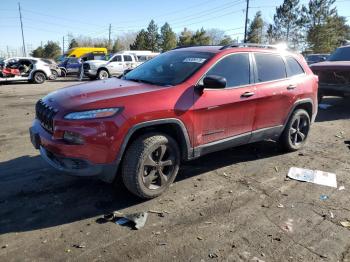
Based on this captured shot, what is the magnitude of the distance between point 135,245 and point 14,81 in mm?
20073

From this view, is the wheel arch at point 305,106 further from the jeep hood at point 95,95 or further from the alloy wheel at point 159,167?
the jeep hood at point 95,95

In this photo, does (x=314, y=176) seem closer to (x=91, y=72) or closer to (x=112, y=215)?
(x=112, y=215)

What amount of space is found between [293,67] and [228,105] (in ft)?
6.37

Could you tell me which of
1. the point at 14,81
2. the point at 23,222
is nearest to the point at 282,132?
the point at 23,222

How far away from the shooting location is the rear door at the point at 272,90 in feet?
17.4

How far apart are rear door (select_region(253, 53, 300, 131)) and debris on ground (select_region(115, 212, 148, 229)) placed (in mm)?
2277

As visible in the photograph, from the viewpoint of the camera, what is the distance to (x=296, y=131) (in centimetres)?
622

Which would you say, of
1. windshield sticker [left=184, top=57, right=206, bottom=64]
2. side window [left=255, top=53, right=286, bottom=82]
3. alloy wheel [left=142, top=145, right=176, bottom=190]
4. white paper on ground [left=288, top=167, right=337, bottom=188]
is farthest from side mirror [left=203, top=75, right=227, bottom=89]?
white paper on ground [left=288, top=167, right=337, bottom=188]

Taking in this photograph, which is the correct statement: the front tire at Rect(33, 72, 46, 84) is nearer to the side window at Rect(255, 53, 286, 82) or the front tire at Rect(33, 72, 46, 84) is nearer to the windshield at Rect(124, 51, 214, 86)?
the windshield at Rect(124, 51, 214, 86)

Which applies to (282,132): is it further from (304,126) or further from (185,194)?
(185,194)

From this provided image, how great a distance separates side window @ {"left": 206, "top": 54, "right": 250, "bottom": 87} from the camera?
4816 mm

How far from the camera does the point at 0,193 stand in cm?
436

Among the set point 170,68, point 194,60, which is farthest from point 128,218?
point 194,60

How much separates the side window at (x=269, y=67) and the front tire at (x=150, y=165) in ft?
6.34
